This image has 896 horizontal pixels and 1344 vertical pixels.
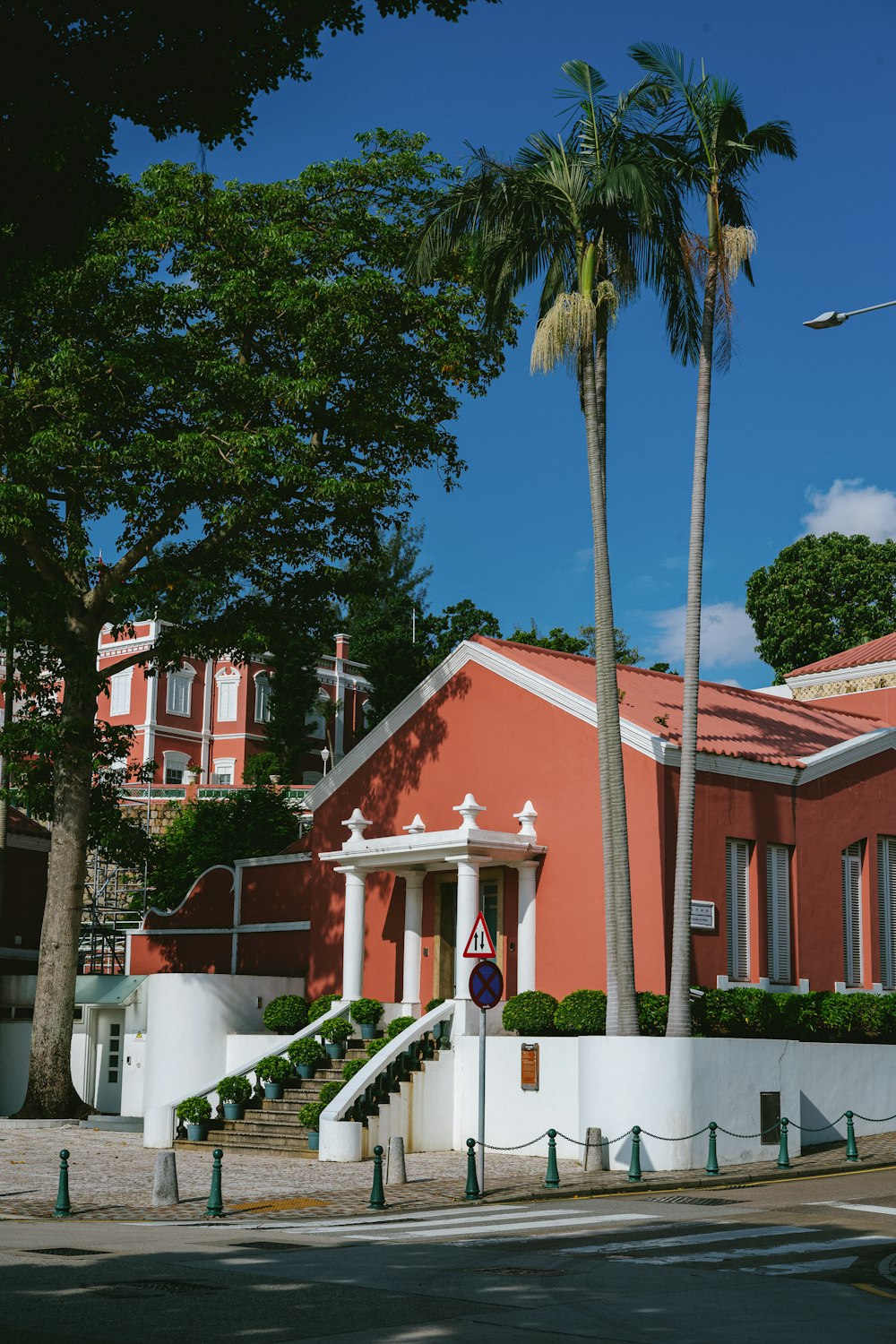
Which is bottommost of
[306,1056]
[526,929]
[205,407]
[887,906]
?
[306,1056]

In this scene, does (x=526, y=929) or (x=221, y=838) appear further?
(x=221, y=838)

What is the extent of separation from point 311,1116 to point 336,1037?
2.79m

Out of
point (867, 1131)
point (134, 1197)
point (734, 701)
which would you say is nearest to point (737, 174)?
point (734, 701)

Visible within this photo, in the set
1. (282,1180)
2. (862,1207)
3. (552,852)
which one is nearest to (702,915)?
(552,852)

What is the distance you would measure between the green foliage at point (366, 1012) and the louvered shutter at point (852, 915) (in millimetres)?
8471

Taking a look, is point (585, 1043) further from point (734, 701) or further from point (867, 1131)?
point (734, 701)

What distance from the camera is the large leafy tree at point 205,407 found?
84.5 ft

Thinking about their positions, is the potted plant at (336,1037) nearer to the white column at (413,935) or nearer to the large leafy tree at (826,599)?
the white column at (413,935)

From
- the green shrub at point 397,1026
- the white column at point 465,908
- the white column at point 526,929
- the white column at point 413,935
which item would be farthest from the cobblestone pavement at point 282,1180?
the white column at point 413,935

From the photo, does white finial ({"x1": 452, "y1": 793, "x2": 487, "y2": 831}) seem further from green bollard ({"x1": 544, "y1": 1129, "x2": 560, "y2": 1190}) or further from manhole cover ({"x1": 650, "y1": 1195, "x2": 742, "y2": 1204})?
manhole cover ({"x1": 650, "y1": 1195, "x2": 742, "y2": 1204})

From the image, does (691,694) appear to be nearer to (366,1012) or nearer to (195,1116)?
(366,1012)

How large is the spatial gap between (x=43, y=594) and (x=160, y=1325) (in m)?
18.5

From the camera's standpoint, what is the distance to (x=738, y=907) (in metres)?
26.0

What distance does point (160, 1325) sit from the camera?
9.65 metres
